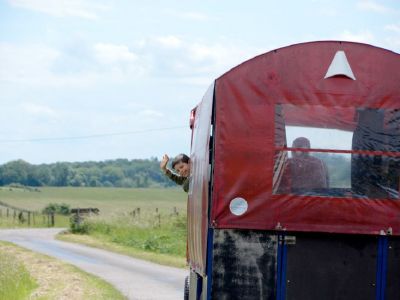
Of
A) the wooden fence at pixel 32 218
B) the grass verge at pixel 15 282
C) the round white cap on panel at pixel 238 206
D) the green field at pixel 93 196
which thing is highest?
the round white cap on panel at pixel 238 206

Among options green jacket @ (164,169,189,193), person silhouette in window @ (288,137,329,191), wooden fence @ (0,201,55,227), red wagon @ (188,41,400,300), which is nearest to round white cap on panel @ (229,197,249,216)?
A: red wagon @ (188,41,400,300)

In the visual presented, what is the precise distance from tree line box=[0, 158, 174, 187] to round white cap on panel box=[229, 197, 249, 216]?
13550 centimetres

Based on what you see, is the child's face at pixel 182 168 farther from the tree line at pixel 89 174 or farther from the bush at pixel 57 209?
the tree line at pixel 89 174

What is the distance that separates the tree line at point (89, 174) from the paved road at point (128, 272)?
367 feet

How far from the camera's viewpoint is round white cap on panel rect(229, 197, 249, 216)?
9008 millimetres

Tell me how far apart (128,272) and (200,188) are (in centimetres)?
1445

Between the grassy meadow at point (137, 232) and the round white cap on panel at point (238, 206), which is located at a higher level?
the round white cap on panel at point (238, 206)

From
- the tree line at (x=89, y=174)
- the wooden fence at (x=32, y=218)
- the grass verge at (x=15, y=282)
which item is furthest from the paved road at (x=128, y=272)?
the tree line at (x=89, y=174)

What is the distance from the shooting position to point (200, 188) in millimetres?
10055

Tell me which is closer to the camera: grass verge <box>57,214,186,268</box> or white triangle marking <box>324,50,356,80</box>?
white triangle marking <box>324,50,356,80</box>

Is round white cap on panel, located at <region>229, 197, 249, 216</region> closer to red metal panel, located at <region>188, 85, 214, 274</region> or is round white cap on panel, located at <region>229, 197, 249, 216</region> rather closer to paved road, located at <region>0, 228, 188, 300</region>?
red metal panel, located at <region>188, 85, 214, 274</region>

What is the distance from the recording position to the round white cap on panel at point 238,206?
901 centimetres

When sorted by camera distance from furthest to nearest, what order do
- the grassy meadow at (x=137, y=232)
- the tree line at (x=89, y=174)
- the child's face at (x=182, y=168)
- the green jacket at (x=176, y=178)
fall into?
the tree line at (x=89, y=174) < the grassy meadow at (x=137, y=232) < the green jacket at (x=176, y=178) < the child's face at (x=182, y=168)

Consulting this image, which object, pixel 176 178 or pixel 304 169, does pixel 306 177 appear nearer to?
pixel 304 169
